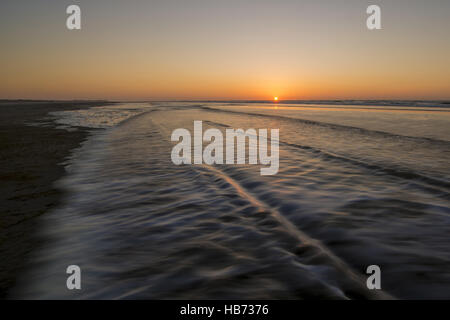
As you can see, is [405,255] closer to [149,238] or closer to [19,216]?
[149,238]

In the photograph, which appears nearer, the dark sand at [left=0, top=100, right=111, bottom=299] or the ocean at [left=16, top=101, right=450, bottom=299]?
the ocean at [left=16, top=101, right=450, bottom=299]

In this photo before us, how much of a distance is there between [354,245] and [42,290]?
3.77m

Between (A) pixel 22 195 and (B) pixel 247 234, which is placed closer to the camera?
(B) pixel 247 234

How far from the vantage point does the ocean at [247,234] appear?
3.15 meters

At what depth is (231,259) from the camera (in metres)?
3.66

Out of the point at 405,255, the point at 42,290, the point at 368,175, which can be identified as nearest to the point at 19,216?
the point at 42,290

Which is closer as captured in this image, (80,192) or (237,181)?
(80,192)

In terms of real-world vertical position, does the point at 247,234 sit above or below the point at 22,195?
below

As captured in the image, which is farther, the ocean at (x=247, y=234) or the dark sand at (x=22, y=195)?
the dark sand at (x=22, y=195)

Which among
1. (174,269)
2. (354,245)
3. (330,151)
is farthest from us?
(330,151)

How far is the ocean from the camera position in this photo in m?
3.15

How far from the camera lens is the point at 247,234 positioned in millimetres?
4355
